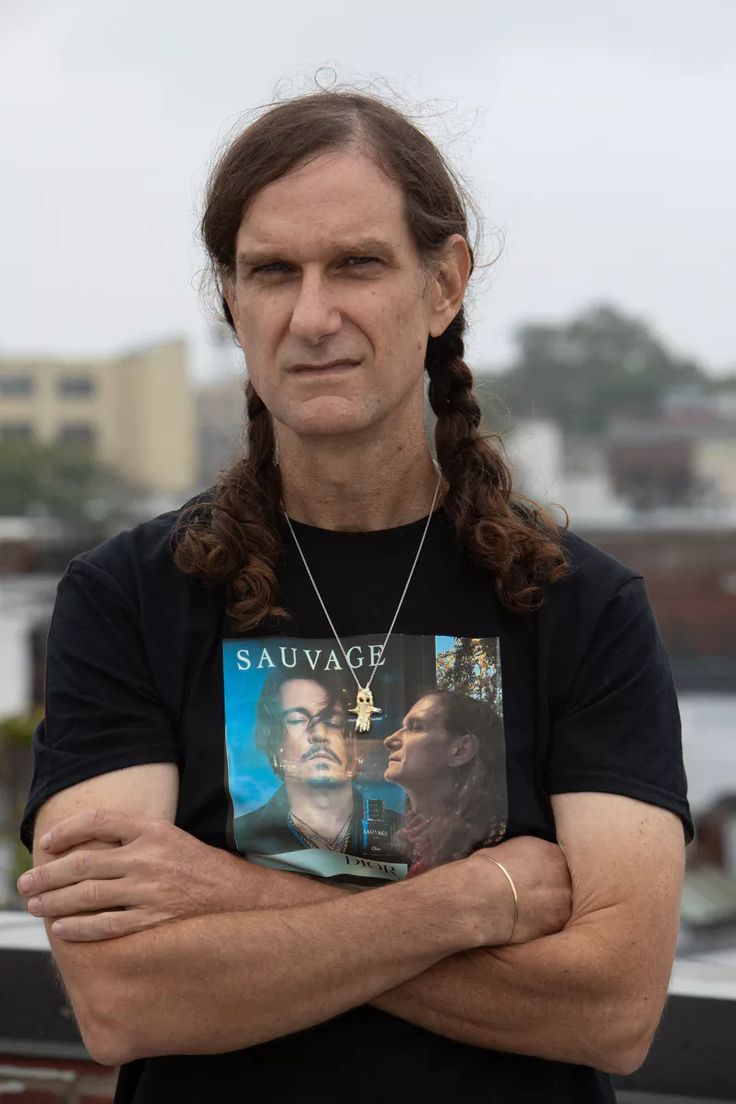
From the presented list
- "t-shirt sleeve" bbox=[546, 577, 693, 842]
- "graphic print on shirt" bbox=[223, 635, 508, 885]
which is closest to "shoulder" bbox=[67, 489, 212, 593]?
"graphic print on shirt" bbox=[223, 635, 508, 885]

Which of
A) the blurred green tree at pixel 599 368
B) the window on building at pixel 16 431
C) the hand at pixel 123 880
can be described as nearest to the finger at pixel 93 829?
the hand at pixel 123 880

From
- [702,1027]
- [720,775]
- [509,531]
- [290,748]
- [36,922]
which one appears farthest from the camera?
[720,775]

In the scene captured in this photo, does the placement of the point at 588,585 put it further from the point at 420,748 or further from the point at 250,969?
the point at 250,969

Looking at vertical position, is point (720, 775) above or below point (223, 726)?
below

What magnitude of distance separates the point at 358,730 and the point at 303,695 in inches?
2.7

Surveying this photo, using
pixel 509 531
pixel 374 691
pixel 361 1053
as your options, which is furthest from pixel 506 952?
pixel 509 531

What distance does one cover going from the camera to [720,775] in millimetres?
26422

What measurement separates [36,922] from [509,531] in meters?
1.20

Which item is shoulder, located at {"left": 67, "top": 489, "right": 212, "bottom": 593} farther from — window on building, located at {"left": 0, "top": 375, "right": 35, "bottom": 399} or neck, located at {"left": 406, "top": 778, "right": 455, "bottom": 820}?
window on building, located at {"left": 0, "top": 375, "right": 35, "bottom": 399}

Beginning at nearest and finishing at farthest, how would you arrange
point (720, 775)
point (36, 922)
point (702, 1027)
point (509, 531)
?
point (509, 531), point (702, 1027), point (36, 922), point (720, 775)

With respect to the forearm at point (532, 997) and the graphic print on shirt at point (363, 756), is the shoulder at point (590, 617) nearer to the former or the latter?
the graphic print on shirt at point (363, 756)

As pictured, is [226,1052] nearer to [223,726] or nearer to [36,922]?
[223,726]

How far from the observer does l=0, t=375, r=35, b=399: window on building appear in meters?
36.8

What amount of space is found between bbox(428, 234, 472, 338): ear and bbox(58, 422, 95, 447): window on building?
36455 mm
